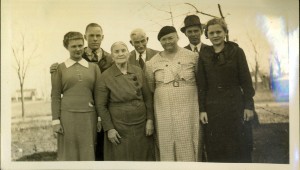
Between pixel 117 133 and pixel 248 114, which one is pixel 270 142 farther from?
pixel 117 133

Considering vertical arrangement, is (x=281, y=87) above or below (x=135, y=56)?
below

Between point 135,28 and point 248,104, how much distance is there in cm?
45

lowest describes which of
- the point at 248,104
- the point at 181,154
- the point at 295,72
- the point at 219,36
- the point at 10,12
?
the point at 181,154

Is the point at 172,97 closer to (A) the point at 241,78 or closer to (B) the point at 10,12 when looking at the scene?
(A) the point at 241,78

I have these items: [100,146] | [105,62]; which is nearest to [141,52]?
[105,62]

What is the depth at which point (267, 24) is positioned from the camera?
1.27 m

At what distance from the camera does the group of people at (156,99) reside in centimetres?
126

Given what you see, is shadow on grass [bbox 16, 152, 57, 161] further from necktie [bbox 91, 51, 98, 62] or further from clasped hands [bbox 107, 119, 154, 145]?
necktie [bbox 91, 51, 98, 62]

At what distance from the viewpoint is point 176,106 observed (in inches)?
50.1

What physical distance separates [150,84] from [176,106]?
114 mm

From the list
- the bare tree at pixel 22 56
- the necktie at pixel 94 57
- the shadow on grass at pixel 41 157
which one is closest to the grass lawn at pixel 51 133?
the shadow on grass at pixel 41 157

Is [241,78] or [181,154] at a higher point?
[241,78]

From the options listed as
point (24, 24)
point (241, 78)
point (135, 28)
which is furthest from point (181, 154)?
point (24, 24)

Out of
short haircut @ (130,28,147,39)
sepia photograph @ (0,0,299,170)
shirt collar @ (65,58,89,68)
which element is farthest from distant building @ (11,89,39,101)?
short haircut @ (130,28,147,39)
